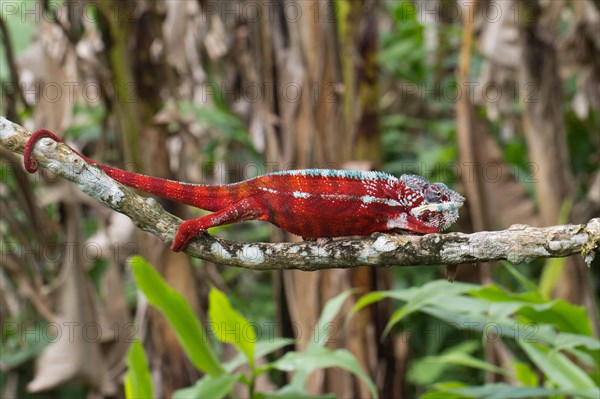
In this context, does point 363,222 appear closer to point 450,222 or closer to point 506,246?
point 450,222

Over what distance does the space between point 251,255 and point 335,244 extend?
0.59ft

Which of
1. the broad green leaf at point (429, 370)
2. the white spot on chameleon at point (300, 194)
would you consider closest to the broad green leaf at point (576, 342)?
the white spot on chameleon at point (300, 194)

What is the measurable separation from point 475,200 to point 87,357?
5.97ft

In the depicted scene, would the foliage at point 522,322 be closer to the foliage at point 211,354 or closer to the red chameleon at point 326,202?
the foliage at point 211,354

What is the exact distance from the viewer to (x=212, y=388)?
6.30 feet

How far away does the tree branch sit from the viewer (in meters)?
1.36

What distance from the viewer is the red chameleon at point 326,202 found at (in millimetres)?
1624

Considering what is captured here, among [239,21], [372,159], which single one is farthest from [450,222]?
[239,21]

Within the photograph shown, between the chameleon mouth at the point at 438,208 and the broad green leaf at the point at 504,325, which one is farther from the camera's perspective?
the broad green leaf at the point at 504,325

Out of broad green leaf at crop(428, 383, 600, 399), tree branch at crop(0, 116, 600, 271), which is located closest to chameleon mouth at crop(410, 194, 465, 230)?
tree branch at crop(0, 116, 600, 271)

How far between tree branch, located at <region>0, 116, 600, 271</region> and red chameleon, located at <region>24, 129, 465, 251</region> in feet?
0.37

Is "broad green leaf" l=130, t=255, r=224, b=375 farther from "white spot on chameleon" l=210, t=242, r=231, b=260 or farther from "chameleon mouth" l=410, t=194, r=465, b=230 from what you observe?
"chameleon mouth" l=410, t=194, r=465, b=230

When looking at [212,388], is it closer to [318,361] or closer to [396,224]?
[318,361]

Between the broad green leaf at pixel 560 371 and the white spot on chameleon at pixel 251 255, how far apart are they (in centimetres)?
117
